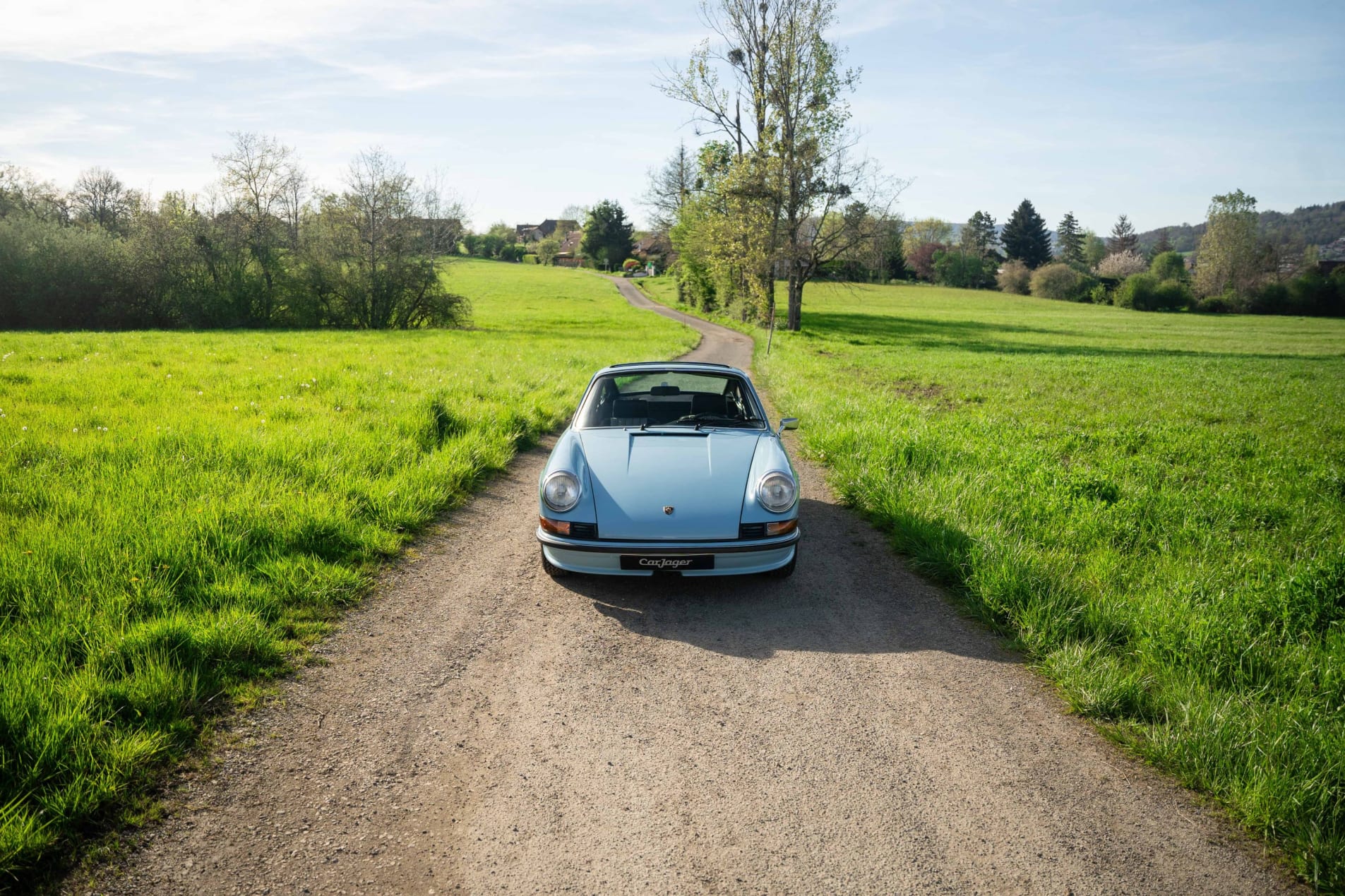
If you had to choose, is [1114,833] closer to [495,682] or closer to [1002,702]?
[1002,702]

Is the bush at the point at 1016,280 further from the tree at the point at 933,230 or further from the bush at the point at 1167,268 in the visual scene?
the tree at the point at 933,230

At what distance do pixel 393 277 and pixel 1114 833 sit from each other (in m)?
35.4

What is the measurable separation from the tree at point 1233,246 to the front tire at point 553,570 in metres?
82.0

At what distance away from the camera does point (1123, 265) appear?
87.1 metres

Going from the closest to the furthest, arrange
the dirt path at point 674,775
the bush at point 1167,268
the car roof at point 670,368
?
the dirt path at point 674,775
the car roof at point 670,368
the bush at point 1167,268

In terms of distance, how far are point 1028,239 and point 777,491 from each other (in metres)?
104

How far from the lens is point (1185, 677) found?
356 centimetres

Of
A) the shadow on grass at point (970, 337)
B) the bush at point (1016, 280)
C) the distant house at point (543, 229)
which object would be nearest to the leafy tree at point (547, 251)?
the distant house at point (543, 229)

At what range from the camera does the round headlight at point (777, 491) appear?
4602mm

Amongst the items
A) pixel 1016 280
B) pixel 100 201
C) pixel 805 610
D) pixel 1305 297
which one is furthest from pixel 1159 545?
pixel 1016 280

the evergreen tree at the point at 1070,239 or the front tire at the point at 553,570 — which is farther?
the evergreen tree at the point at 1070,239

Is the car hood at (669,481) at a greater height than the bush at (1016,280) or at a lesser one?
lesser

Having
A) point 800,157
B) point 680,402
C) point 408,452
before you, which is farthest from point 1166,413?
point 800,157

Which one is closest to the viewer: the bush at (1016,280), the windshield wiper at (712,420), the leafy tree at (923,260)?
the windshield wiper at (712,420)
